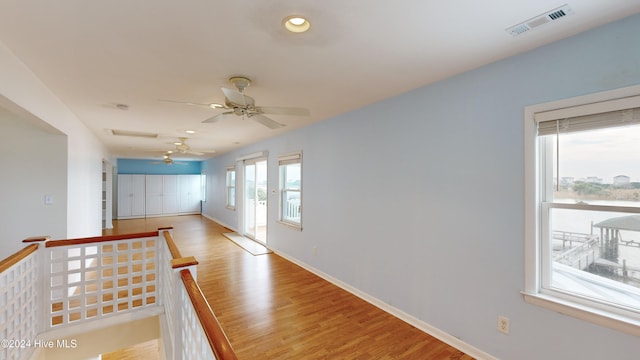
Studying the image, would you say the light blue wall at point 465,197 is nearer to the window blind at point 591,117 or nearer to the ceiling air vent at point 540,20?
the window blind at point 591,117

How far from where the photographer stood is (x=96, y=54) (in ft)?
6.44

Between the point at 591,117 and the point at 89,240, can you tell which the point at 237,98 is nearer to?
the point at 89,240

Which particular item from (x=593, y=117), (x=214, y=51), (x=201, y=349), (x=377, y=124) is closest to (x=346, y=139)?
(x=377, y=124)

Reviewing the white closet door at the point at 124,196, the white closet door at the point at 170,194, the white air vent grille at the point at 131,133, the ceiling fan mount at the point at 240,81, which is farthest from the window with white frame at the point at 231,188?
the ceiling fan mount at the point at 240,81

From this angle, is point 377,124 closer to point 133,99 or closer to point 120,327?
point 133,99

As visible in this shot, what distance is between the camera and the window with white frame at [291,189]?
4.88 metres

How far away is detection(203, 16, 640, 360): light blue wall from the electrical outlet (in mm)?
43

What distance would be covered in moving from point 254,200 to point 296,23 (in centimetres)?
564

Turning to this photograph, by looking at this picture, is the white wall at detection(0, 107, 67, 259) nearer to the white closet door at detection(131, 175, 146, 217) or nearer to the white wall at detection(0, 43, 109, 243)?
the white wall at detection(0, 43, 109, 243)

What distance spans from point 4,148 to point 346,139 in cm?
400

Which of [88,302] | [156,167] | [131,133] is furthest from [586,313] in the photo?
Answer: [156,167]

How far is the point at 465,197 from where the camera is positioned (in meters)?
2.31

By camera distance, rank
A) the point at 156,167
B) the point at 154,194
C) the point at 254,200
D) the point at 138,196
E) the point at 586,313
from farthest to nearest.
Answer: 1. the point at 156,167
2. the point at 154,194
3. the point at 138,196
4. the point at 254,200
5. the point at 586,313

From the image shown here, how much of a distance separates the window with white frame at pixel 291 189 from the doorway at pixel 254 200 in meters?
1.45
